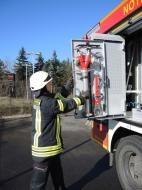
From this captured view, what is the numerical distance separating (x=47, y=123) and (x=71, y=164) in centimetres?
295

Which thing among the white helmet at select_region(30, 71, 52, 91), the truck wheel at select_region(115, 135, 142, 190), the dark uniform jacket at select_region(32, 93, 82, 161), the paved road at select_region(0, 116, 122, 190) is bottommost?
the paved road at select_region(0, 116, 122, 190)

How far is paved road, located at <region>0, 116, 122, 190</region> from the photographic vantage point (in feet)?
20.1

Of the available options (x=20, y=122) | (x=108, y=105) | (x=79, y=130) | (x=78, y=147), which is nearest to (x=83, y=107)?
(x=108, y=105)

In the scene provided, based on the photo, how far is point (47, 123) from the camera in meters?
4.68

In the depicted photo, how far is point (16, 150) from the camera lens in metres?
9.10

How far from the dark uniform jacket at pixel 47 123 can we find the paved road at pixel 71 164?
4.66 ft

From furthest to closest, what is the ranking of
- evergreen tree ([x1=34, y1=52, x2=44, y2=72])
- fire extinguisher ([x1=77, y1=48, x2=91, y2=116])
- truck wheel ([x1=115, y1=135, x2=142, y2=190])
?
evergreen tree ([x1=34, y1=52, x2=44, y2=72])
fire extinguisher ([x1=77, y1=48, x2=91, y2=116])
truck wheel ([x1=115, y1=135, x2=142, y2=190])

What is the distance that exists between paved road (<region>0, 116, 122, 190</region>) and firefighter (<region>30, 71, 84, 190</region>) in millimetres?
1280

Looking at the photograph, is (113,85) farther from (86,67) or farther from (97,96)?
(86,67)

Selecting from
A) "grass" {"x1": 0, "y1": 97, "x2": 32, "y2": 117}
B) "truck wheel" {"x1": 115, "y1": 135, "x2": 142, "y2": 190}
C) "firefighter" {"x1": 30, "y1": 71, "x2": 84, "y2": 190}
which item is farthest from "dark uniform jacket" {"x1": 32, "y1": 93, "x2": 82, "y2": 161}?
→ "grass" {"x1": 0, "y1": 97, "x2": 32, "y2": 117}

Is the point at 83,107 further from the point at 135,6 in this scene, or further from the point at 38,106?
the point at 135,6

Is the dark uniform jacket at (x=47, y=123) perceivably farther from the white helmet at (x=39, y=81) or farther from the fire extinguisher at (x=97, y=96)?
the fire extinguisher at (x=97, y=96)

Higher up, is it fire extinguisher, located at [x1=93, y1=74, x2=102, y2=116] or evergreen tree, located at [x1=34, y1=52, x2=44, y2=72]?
evergreen tree, located at [x1=34, y1=52, x2=44, y2=72]

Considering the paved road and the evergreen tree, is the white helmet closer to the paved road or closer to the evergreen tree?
the paved road
